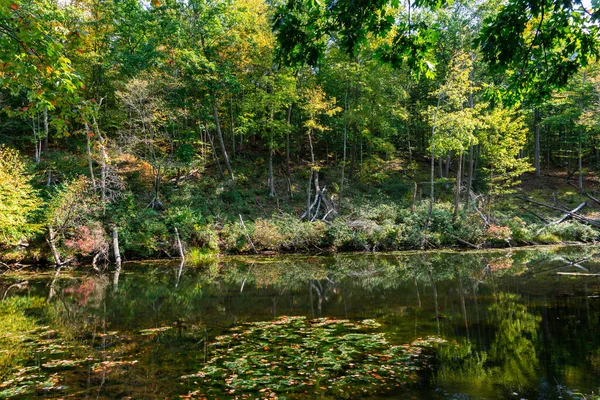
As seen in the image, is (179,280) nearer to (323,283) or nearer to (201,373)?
(323,283)

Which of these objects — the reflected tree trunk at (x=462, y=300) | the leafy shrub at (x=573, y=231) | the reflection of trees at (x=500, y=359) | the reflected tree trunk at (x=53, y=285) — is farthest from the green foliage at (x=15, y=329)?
the leafy shrub at (x=573, y=231)

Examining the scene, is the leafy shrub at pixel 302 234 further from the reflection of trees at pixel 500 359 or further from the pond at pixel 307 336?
the reflection of trees at pixel 500 359

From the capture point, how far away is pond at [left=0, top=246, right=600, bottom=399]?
5.00 meters

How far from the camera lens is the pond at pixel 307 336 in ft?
16.4

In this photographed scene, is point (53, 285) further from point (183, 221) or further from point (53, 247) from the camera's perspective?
point (183, 221)

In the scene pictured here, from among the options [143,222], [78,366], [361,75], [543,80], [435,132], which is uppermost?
[361,75]

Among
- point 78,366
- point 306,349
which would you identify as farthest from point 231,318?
point 78,366

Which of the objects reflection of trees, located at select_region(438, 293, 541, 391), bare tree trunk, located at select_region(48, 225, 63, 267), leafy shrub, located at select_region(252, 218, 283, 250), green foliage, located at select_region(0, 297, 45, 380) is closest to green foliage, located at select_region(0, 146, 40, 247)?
bare tree trunk, located at select_region(48, 225, 63, 267)

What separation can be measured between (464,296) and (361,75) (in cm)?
1829

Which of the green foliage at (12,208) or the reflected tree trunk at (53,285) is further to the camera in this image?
the green foliage at (12,208)

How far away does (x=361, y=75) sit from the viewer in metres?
24.9

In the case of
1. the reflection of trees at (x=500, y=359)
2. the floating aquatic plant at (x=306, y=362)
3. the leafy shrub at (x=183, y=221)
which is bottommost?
the floating aquatic plant at (x=306, y=362)

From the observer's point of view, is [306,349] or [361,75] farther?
[361,75]

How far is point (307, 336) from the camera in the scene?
7.04 m
